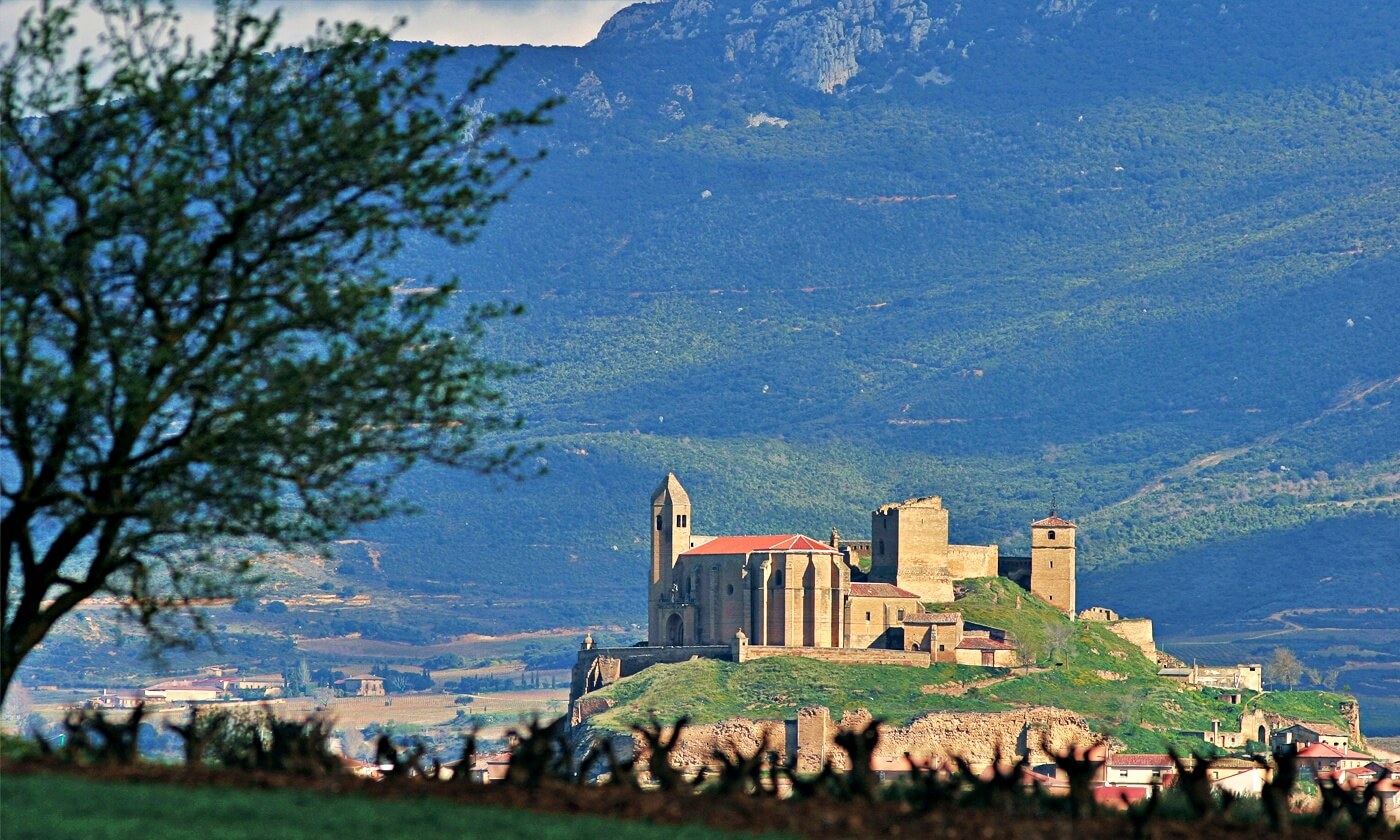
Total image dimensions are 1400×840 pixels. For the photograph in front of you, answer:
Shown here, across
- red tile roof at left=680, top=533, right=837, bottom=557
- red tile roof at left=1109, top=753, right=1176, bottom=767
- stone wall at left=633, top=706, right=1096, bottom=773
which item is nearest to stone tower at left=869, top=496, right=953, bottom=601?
red tile roof at left=680, top=533, right=837, bottom=557

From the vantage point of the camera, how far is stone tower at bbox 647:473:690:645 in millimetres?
110062

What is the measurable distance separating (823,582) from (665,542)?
955 centimetres

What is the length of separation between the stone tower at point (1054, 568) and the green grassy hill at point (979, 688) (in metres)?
1.16

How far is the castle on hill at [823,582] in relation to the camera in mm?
104062

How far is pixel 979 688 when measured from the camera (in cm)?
10500

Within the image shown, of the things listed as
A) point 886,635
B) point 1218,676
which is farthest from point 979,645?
point 1218,676

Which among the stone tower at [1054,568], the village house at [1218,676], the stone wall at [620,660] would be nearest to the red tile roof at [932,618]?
the stone wall at [620,660]

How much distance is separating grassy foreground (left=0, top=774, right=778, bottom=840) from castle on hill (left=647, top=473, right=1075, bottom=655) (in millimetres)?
80088

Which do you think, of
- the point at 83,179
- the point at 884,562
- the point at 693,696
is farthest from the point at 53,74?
the point at 884,562

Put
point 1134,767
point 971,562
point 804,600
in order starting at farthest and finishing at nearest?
point 971,562
point 804,600
point 1134,767

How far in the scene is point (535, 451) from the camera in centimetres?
2666

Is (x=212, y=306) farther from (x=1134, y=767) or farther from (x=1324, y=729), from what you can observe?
(x=1324, y=729)

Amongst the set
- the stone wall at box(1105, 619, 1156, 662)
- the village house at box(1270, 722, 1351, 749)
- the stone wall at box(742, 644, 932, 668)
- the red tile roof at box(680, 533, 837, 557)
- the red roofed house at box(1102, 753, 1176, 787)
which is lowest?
the red roofed house at box(1102, 753, 1176, 787)

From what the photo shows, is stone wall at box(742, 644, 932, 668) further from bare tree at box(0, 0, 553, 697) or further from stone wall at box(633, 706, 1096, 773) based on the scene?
bare tree at box(0, 0, 553, 697)
